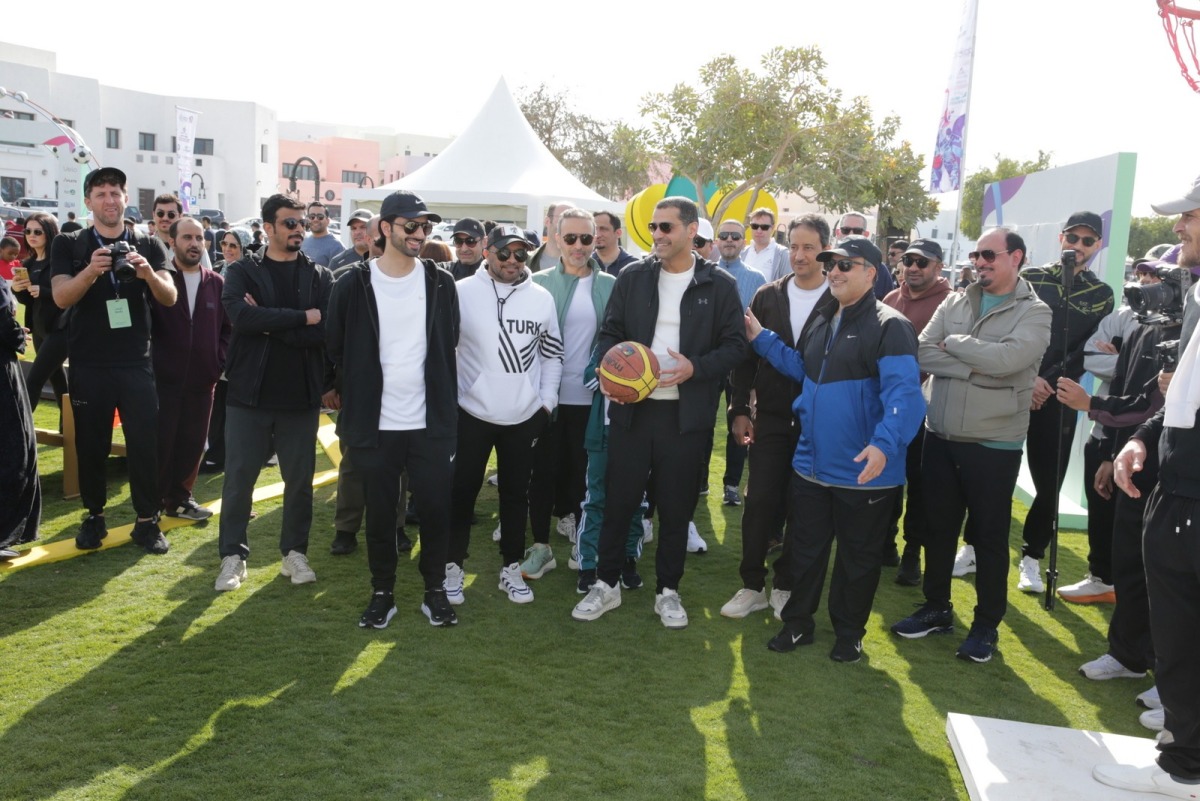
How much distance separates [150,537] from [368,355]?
2246mm

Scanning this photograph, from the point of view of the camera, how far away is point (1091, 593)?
5.77m

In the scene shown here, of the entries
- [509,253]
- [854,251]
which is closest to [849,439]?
[854,251]

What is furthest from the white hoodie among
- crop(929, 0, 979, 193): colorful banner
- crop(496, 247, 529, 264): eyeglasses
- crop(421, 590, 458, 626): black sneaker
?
crop(929, 0, 979, 193): colorful banner

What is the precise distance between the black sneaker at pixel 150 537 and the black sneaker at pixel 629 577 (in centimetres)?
282

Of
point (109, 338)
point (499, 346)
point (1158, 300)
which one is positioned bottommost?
point (109, 338)

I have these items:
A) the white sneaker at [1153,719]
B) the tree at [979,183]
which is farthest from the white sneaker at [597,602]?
the tree at [979,183]

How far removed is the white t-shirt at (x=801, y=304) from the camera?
17.0ft

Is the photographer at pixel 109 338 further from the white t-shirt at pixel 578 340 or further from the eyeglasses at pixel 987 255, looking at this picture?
the eyeglasses at pixel 987 255

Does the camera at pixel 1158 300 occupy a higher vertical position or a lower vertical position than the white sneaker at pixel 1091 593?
higher

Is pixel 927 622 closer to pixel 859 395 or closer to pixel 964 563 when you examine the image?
pixel 964 563

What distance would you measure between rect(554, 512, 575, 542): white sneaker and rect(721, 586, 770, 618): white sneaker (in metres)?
1.47

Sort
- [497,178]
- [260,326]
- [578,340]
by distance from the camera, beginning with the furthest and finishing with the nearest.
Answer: [497,178], [578,340], [260,326]

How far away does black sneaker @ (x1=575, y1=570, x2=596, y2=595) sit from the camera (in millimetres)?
5422

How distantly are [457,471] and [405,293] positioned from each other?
1067 millimetres
